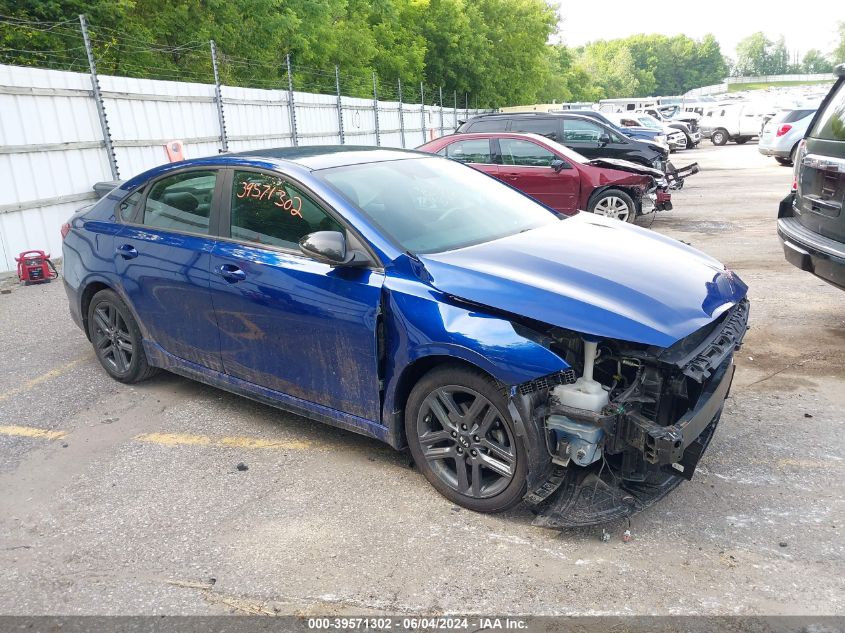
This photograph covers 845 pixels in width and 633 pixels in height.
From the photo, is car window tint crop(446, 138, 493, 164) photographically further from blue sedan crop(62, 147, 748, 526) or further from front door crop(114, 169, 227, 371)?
front door crop(114, 169, 227, 371)

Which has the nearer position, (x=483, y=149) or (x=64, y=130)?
(x=64, y=130)

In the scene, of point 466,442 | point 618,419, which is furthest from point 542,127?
point 618,419

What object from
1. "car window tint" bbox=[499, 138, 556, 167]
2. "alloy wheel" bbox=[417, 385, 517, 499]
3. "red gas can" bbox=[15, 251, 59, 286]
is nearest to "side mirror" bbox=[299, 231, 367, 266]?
"alloy wheel" bbox=[417, 385, 517, 499]

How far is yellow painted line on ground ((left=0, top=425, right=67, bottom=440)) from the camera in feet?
14.2

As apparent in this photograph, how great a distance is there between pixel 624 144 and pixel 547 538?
1207cm

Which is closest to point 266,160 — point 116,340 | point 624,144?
point 116,340

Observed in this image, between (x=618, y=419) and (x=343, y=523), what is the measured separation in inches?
53.9

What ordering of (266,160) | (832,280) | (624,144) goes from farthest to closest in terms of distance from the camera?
(624,144) → (832,280) → (266,160)

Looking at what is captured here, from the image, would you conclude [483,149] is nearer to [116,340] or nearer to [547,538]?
[116,340]

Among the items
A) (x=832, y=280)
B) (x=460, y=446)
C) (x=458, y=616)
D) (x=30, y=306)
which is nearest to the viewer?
(x=458, y=616)

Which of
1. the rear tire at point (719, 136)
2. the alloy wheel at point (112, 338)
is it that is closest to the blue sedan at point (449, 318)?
the alloy wheel at point (112, 338)

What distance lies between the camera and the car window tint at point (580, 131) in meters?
13.6

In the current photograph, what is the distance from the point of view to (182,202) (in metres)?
4.47

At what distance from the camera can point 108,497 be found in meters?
3.61
